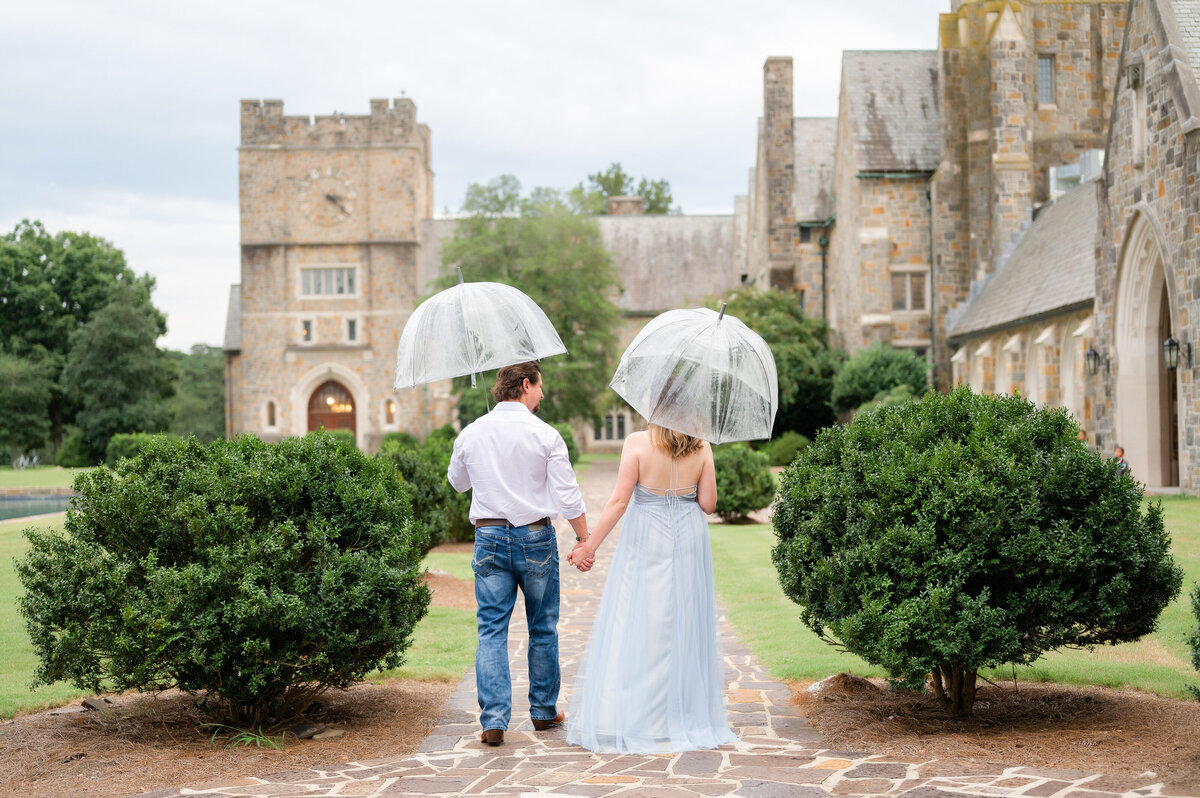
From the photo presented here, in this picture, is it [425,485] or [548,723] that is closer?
[548,723]

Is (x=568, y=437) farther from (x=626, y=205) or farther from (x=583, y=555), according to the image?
(x=583, y=555)

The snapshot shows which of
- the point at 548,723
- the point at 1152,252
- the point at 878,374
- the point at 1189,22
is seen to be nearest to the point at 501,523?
the point at 548,723

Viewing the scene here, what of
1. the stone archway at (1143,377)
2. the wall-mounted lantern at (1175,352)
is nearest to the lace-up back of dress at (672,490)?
the wall-mounted lantern at (1175,352)

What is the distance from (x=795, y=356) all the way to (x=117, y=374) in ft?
96.4

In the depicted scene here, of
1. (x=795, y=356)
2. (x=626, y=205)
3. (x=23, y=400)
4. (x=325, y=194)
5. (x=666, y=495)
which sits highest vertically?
(x=626, y=205)

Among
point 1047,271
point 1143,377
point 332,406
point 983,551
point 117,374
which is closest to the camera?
point 983,551

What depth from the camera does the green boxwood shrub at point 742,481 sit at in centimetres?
1859

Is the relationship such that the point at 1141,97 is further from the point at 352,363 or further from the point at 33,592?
the point at 352,363

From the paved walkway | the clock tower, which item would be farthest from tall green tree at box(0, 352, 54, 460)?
the paved walkway

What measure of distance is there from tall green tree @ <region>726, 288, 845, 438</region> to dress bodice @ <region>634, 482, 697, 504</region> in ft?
91.9

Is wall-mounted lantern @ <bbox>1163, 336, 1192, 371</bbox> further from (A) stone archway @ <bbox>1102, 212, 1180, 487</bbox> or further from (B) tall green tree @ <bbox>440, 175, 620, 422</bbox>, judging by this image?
(B) tall green tree @ <bbox>440, 175, 620, 422</bbox>

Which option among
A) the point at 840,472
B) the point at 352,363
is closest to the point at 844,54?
Result: the point at 352,363

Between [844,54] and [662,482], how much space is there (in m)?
31.0

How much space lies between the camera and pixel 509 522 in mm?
5711
